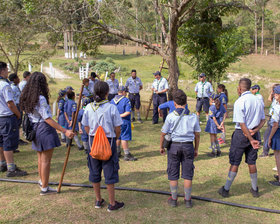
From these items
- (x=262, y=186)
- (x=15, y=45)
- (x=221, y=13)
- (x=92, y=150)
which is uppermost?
(x=221, y=13)

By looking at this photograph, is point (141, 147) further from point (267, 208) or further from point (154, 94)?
point (267, 208)

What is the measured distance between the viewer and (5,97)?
17.6ft

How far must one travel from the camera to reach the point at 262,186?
17.7ft

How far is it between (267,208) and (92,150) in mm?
2898

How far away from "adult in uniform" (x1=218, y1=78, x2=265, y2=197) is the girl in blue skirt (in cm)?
275

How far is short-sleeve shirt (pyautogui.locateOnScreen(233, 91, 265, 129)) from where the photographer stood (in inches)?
181

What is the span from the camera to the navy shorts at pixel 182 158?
14.3 feet

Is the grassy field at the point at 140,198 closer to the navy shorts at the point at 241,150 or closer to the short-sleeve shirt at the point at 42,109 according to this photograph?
the navy shorts at the point at 241,150

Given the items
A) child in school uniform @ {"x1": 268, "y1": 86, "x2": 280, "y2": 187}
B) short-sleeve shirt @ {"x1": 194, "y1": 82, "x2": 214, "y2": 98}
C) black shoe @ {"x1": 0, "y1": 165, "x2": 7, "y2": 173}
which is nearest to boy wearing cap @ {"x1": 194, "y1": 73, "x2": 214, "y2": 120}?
short-sleeve shirt @ {"x1": 194, "y1": 82, "x2": 214, "y2": 98}

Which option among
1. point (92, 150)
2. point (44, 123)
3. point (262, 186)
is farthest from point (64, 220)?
point (262, 186)

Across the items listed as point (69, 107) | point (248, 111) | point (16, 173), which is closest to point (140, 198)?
point (248, 111)

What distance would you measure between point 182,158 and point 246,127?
3.85 feet

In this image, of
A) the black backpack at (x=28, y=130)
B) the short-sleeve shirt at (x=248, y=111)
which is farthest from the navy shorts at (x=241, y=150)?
the black backpack at (x=28, y=130)

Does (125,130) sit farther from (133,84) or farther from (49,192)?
(133,84)
